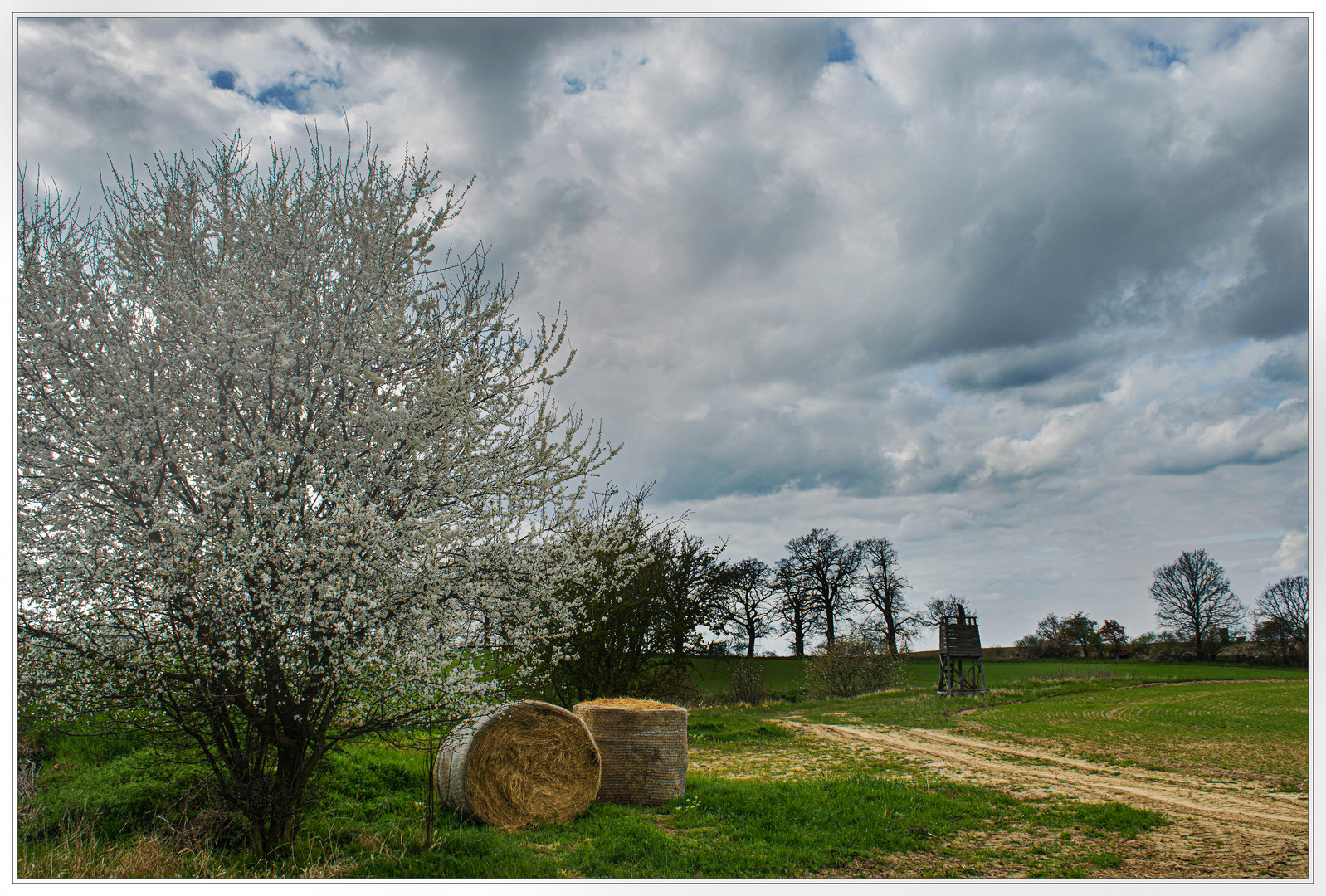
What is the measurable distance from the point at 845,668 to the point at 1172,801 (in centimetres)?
1906

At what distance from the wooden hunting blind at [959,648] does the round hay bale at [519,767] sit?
22.0 m

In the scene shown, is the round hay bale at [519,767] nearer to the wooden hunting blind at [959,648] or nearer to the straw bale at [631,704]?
the straw bale at [631,704]

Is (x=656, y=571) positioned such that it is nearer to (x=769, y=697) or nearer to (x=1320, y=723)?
(x=1320, y=723)

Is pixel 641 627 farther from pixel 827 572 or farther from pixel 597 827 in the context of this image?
pixel 827 572

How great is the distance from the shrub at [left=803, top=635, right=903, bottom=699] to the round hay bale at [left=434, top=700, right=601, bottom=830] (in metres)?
21.2

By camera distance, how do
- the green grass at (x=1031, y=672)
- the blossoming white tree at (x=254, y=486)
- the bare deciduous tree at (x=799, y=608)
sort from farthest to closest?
the bare deciduous tree at (x=799, y=608)
the green grass at (x=1031, y=672)
the blossoming white tree at (x=254, y=486)

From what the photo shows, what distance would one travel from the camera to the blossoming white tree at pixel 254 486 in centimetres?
465

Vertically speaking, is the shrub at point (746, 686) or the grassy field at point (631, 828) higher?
the grassy field at point (631, 828)

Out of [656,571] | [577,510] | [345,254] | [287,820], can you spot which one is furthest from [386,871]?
[656,571]

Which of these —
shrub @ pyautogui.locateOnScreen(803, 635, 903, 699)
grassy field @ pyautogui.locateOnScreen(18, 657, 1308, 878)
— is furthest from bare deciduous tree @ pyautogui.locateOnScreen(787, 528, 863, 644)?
grassy field @ pyautogui.locateOnScreen(18, 657, 1308, 878)

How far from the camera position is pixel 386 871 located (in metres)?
5.12

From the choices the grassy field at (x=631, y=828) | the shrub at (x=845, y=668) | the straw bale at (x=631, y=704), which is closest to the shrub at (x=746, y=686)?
the shrub at (x=845, y=668)

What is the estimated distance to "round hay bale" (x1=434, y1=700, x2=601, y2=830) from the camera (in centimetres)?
664

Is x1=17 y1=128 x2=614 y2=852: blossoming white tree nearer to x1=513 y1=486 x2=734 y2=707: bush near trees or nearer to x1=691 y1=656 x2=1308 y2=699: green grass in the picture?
x1=513 y1=486 x2=734 y2=707: bush near trees
